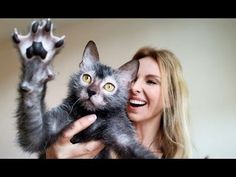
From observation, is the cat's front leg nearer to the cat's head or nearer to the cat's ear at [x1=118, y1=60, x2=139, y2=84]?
the cat's head

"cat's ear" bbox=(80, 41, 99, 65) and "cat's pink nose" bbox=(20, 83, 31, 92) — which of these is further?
"cat's ear" bbox=(80, 41, 99, 65)

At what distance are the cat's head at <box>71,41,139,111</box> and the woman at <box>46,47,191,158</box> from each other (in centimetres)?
4

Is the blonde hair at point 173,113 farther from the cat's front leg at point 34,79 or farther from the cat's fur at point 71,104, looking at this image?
the cat's front leg at point 34,79

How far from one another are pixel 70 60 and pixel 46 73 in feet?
0.39

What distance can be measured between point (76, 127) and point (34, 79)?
0.26 meters

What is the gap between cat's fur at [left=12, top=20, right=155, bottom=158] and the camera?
1707 mm

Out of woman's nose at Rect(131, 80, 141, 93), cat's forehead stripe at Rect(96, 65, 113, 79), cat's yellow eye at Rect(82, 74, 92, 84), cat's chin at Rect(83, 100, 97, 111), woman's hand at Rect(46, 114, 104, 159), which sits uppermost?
cat's forehead stripe at Rect(96, 65, 113, 79)

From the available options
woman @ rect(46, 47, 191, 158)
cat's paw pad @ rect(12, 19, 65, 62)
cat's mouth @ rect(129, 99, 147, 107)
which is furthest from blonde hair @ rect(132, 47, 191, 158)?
cat's paw pad @ rect(12, 19, 65, 62)

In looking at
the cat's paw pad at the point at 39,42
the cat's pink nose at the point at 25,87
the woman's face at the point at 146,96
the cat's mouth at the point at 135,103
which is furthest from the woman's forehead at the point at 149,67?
the cat's pink nose at the point at 25,87

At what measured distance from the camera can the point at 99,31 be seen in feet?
6.07

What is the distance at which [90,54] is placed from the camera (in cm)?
181

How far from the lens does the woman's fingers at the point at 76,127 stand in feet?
5.68
